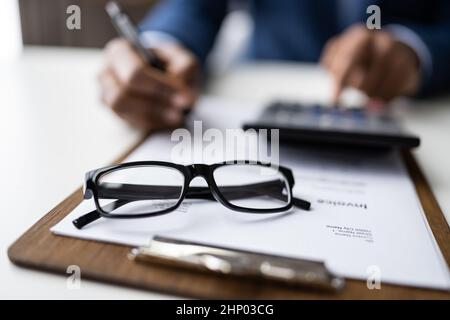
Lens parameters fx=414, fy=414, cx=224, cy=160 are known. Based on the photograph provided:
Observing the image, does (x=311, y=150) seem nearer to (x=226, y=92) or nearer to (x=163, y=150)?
(x=163, y=150)

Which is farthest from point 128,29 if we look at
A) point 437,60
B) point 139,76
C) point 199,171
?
point 437,60

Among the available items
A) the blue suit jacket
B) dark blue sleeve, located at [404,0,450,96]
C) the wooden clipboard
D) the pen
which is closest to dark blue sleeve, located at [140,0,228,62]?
the blue suit jacket

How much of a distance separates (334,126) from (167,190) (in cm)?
19

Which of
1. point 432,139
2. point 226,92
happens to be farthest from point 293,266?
point 226,92

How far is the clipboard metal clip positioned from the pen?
0.96 feet

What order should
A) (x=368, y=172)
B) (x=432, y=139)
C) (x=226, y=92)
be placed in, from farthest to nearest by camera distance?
(x=226, y=92) → (x=432, y=139) → (x=368, y=172)

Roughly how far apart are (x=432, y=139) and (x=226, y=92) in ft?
0.97

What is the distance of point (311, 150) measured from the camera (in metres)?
0.40

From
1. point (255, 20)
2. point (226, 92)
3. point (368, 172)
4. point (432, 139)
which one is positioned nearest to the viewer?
point (368, 172)

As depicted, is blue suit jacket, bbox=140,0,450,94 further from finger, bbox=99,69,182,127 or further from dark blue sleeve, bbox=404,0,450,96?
finger, bbox=99,69,182,127

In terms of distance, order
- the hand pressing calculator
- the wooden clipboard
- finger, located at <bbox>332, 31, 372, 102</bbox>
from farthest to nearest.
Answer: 1. finger, located at <bbox>332, 31, 372, 102</bbox>
2. the hand pressing calculator
3. the wooden clipboard

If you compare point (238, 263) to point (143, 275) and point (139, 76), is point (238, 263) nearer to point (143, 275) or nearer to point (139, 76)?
point (143, 275)

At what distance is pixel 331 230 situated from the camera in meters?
0.26

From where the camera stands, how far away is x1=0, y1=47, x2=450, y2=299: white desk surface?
A: 0.22 metres
